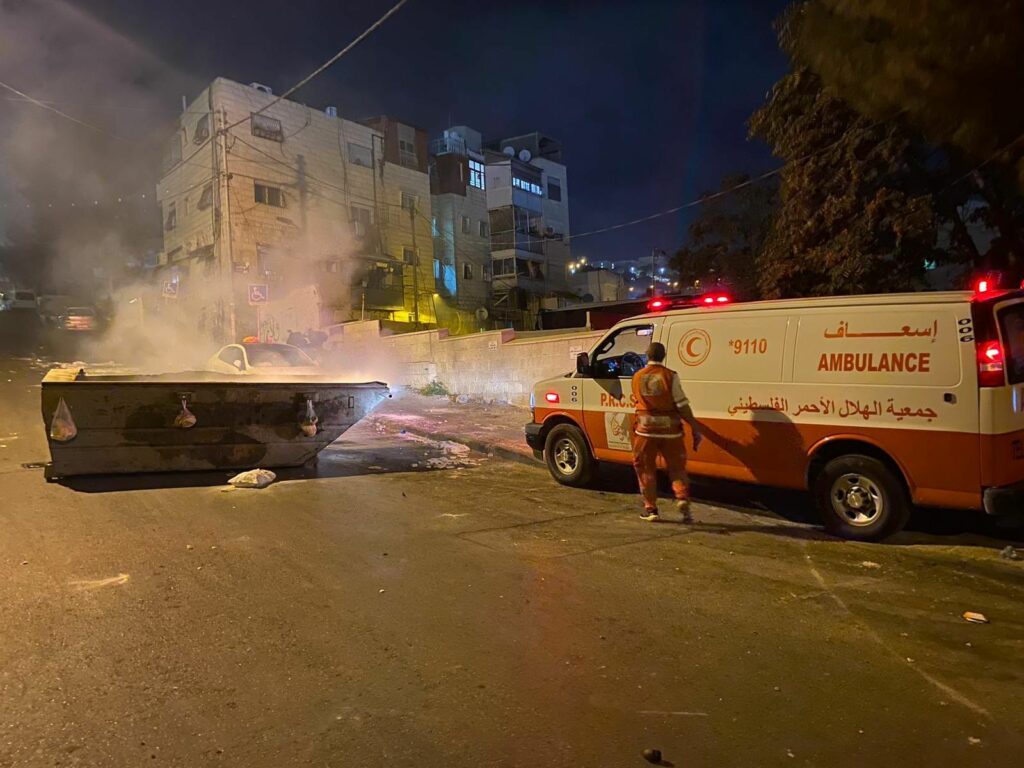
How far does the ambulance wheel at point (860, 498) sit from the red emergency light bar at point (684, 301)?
7.59 ft

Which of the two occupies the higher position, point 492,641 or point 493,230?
point 493,230

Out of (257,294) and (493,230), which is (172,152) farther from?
(257,294)

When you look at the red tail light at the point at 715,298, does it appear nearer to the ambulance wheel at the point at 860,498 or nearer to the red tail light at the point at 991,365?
the ambulance wheel at the point at 860,498

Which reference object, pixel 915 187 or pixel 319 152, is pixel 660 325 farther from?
pixel 319 152

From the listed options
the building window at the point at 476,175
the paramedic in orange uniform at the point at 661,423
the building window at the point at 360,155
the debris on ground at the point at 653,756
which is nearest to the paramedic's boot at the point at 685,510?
the paramedic in orange uniform at the point at 661,423

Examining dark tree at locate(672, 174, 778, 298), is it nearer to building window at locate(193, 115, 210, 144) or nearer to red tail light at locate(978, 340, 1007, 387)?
red tail light at locate(978, 340, 1007, 387)

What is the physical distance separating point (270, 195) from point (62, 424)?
27.9 metres

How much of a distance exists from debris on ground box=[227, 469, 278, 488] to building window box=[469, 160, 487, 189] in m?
38.1

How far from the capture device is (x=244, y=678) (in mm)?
3281

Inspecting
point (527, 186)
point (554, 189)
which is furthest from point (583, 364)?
point (554, 189)

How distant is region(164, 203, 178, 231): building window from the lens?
36094 mm

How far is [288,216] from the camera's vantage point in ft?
109


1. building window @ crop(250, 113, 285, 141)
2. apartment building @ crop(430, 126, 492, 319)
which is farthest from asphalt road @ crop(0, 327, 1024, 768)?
apartment building @ crop(430, 126, 492, 319)

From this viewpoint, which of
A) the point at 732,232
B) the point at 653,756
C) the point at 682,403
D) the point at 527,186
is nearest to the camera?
the point at 653,756
